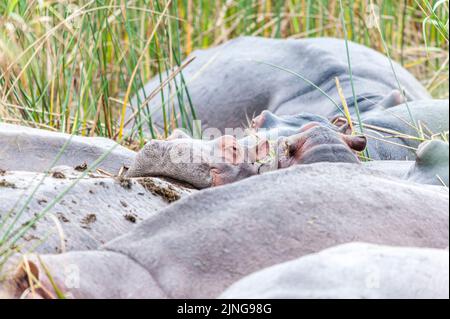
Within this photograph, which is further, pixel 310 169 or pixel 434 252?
pixel 310 169

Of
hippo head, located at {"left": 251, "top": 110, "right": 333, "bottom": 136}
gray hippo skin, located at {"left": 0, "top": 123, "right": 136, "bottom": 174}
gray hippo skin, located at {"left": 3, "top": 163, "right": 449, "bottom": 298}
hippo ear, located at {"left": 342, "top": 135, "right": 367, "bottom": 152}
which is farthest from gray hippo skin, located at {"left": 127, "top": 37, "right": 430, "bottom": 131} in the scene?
gray hippo skin, located at {"left": 3, "top": 163, "right": 449, "bottom": 298}

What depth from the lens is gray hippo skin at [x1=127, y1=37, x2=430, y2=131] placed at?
420 cm

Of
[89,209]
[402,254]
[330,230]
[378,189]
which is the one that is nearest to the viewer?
[402,254]

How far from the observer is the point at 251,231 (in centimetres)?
152

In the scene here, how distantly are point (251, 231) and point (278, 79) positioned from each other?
2940 mm

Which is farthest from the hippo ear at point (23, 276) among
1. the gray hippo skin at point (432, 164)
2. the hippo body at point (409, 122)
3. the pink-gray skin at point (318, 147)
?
the hippo body at point (409, 122)

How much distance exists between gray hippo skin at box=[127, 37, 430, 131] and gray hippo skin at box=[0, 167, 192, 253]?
86.2 inches

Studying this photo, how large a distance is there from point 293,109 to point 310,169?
242 centimetres

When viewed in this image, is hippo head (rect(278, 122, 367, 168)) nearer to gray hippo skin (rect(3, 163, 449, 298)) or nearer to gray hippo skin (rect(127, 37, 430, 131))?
gray hippo skin (rect(3, 163, 449, 298))

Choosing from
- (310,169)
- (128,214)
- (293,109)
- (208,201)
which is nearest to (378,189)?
(310,169)

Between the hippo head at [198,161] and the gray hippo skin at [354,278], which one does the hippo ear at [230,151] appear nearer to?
the hippo head at [198,161]

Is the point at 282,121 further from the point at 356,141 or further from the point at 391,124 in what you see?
the point at 391,124

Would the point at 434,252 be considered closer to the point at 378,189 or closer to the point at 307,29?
the point at 378,189

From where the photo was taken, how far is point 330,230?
1531mm
